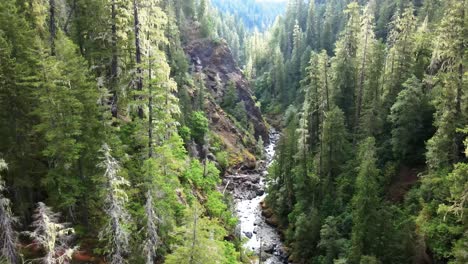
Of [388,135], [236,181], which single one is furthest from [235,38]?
[388,135]

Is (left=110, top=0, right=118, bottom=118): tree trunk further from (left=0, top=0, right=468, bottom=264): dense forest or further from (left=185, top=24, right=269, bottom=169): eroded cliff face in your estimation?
(left=185, top=24, right=269, bottom=169): eroded cliff face

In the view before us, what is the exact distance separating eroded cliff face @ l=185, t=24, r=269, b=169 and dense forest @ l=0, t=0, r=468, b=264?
66.8 ft

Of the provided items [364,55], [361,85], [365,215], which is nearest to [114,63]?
[365,215]

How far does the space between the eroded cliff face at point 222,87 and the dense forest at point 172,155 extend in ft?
66.8

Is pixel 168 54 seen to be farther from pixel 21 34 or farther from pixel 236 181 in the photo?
pixel 21 34

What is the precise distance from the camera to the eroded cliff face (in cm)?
7669

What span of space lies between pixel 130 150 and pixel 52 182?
569cm

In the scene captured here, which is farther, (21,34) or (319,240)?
(319,240)

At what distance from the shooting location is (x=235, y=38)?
501 ft

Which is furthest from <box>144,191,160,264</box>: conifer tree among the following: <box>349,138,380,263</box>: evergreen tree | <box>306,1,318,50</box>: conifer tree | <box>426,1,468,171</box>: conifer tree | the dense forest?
<box>306,1,318,50</box>: conifer tree

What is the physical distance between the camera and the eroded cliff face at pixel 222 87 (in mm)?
76688

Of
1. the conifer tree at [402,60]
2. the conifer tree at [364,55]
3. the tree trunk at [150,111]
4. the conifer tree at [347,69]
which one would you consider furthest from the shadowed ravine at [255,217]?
the conifer tree at [402,60]

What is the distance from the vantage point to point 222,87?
91312 millimetres

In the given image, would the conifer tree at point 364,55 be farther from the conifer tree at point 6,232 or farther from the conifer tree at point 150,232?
the conifer tree at point 6,232
